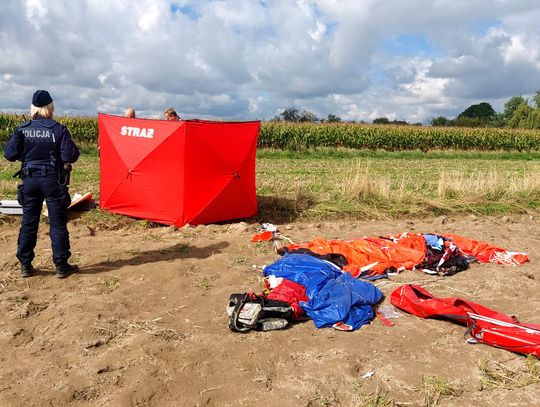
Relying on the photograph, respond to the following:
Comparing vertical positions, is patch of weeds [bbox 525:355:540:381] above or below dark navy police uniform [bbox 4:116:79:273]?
below

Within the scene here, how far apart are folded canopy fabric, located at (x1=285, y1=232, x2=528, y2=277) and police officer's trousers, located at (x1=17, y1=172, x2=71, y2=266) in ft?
9.09

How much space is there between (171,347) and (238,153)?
4534 millimetres

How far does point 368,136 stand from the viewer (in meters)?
30.8

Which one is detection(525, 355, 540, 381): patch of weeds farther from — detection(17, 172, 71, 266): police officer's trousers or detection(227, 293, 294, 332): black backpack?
detection(17, 172, 71, 266): police officer's trousers

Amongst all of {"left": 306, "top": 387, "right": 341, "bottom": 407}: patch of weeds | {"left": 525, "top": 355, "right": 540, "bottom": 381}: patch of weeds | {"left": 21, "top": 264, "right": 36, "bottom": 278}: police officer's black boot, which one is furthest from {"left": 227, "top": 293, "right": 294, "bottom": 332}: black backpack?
{"left": 21, "top": 264, "right": 36, "bottom": 278}: police officer's black boot

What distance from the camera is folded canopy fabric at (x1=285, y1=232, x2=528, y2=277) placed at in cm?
603

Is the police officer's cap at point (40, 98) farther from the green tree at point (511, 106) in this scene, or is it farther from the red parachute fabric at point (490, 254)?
the green tree at point (511, 106)

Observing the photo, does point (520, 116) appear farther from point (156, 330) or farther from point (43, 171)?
point (156, 330)

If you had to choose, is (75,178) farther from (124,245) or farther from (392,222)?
(392,222)

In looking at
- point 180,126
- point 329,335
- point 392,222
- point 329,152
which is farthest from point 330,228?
point 329,152

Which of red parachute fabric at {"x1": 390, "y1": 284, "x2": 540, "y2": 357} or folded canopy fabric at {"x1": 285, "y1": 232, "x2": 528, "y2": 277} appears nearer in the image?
red parachute fabric at {"x1": 390, "y1": 284, "x2": 540, "y2": 357}

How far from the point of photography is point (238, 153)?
8.02 meters

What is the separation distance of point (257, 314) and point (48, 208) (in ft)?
8.77

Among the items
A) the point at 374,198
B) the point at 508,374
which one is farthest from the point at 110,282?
the point at 374,198
